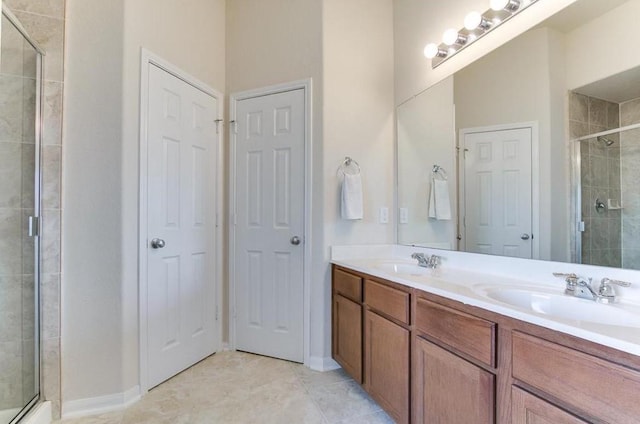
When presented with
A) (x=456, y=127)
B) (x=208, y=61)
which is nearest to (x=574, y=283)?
(x=456, y=127)

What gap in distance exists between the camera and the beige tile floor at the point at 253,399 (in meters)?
1.69

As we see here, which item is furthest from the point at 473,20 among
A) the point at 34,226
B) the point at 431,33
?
the point at 34,226

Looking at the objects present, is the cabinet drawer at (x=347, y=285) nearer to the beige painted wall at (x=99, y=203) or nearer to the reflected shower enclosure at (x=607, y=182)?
the reflected shower enclosure at (x=607, y=182)

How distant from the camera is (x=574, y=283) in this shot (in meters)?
1.17

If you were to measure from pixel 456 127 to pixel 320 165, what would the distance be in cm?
89

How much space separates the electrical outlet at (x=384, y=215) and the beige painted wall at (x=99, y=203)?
1.63m

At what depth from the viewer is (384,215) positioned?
2.43 m

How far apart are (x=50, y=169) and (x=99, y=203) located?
0.29 meters

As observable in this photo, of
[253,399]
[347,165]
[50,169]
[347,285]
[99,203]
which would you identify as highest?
[347,165]

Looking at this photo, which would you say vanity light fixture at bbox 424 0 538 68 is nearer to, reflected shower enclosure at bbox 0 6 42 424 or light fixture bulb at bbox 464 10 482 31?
light fixture bulb at bbox 464 10 482 31

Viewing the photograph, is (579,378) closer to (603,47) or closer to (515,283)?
(515,283)

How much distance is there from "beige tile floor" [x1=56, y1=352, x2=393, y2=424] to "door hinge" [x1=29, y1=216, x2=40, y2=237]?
3.23ft

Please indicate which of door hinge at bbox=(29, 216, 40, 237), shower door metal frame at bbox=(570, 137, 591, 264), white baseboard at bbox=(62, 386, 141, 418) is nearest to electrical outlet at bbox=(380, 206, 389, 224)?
shower door metal frame at bbox=(570, 137, 591, 264)

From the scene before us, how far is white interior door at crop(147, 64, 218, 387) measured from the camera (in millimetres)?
2018
